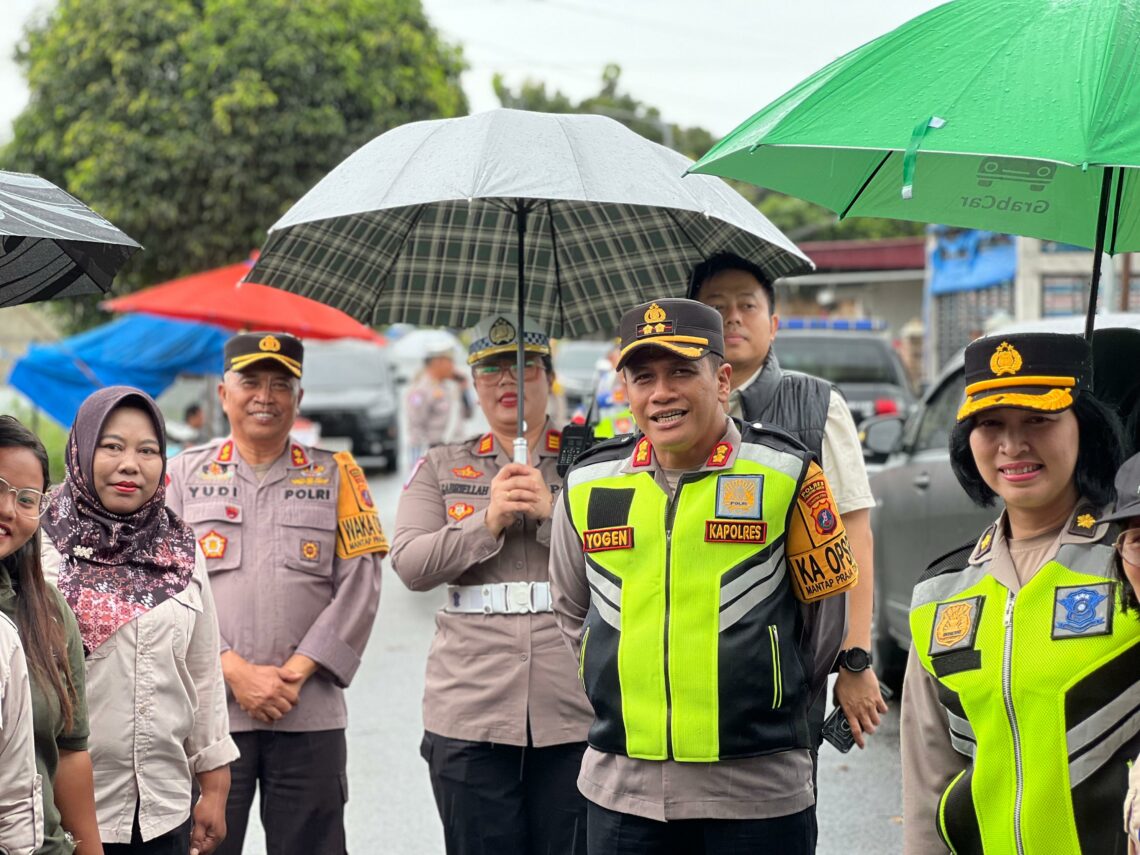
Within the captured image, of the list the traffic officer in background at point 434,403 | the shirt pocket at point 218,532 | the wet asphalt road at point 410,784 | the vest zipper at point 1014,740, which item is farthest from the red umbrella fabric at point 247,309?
the traffic officer in background at point 434,403

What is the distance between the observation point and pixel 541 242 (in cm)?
496

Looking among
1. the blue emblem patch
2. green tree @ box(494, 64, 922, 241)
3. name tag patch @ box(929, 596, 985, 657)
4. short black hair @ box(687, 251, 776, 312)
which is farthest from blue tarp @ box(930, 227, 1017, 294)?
→ the blue emblem patch

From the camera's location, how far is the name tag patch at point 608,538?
3.37 meters

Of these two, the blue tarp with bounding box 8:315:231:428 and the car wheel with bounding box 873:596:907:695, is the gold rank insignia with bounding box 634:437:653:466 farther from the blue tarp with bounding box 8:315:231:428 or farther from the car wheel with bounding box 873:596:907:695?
the blue tarp with bounding box 8:315:231:428

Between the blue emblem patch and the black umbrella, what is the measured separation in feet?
7.15

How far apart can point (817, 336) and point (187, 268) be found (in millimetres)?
8938

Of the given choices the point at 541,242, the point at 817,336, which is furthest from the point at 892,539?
the point at 817,336

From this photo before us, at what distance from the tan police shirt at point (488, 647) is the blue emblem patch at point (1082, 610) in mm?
1802

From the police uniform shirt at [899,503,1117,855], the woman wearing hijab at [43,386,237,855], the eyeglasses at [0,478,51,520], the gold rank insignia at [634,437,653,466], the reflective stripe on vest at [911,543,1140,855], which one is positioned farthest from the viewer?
the woman wearing hijab at [43,386,237,855]

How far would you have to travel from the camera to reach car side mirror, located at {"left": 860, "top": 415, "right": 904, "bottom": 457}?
8.05 meters

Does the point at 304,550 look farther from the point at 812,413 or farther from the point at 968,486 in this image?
the point at 968,486

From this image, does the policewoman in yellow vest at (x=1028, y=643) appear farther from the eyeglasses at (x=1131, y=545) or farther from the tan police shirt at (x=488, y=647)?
the tan police shirt at (x=488, y=647)

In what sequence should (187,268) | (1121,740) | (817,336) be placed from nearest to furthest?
(1121,740) → (817,336) → (187,268)

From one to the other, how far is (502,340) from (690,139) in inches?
1915
